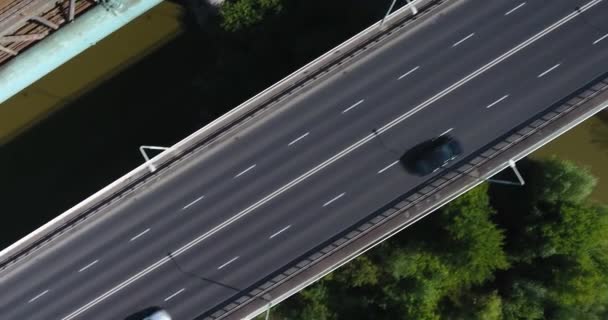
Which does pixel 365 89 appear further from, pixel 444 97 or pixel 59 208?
pixel 59 208

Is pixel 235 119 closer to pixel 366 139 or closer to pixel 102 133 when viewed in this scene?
pixel 366 139

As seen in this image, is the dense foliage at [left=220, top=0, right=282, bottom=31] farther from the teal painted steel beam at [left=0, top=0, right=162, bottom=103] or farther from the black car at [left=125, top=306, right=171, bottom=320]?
the black car at [left=125, top=306, right=171, bottom=320]

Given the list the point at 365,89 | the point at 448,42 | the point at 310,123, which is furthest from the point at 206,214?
the point at 448,42

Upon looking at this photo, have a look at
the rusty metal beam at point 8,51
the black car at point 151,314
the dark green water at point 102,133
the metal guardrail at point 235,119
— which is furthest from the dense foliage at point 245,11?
the black car at point 151,314

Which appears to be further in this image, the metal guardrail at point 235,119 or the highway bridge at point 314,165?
the metal guardrail at point 235,119

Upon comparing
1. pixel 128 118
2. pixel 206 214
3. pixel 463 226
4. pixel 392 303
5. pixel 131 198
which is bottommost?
pixel 392 303

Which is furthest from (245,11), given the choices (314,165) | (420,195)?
(420,195)

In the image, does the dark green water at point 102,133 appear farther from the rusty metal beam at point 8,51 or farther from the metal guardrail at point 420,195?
the metal guardrail at point 420,195
